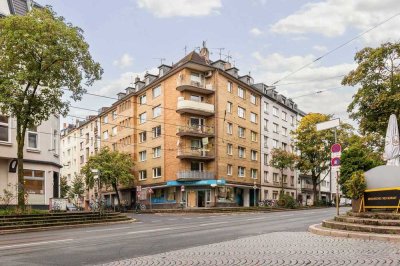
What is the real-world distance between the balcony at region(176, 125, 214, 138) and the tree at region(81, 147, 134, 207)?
34.9ft

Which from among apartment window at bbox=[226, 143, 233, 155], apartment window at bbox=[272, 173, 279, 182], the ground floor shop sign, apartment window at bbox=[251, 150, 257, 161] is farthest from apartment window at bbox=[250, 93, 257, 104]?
the ground floor shop sign

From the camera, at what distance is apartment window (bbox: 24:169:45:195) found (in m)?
31.0

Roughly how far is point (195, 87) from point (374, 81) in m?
24.5

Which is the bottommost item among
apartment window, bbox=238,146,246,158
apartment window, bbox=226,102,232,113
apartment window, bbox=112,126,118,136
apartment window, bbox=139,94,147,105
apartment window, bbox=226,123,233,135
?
apartment window, bbox=238,146,246,158

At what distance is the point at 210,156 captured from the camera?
173 feet

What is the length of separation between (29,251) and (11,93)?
13.8 m

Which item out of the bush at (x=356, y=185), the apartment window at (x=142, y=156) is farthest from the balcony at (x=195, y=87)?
the bush at (x=356, y=185)

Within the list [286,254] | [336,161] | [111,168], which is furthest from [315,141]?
[286,254]

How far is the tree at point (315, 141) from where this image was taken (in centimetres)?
6341

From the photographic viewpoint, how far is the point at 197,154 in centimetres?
5234

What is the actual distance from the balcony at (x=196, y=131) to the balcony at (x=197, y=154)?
1.81 m

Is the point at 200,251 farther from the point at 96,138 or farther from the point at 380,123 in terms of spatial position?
the point at 96,138

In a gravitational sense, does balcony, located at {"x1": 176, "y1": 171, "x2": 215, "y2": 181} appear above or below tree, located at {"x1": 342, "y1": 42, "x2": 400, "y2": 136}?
below

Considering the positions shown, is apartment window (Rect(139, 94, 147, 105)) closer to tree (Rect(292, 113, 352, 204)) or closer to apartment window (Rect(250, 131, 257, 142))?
apartment window (Rect(250, 131, 257, 142))
